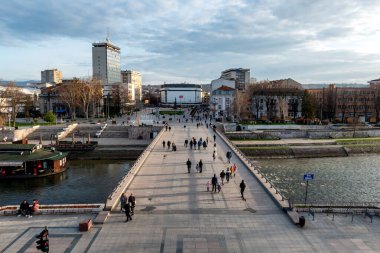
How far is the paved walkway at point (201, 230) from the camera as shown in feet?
44.6

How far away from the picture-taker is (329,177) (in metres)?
37.4

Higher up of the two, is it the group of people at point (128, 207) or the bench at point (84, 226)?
the group of people at point (128, 207)

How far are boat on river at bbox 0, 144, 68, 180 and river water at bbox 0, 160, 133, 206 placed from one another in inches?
38.6

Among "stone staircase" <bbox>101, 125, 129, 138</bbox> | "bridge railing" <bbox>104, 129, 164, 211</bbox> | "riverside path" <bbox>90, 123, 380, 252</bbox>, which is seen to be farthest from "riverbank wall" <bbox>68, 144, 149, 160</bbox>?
"riverside path" <bbox>90, 123, 380, 252</bbox>

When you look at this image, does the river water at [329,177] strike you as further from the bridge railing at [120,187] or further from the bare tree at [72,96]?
the bare tree at [72,96]

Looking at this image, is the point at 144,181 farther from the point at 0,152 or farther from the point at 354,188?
the point at 0,152

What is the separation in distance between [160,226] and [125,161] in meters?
34.9

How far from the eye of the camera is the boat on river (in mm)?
38281

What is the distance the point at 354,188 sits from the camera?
1283 inches

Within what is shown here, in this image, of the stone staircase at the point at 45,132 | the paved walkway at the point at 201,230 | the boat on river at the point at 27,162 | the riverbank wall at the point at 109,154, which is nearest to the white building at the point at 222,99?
the stone staircase at the point at 45,132

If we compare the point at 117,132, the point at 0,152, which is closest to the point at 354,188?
the point at 0,152

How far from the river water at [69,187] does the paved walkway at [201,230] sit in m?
11.9

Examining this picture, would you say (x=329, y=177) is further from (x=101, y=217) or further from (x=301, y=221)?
(x=101, y=217)

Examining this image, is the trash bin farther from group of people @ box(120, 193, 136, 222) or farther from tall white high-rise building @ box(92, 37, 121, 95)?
tall white high-rise building @ box(92, 37, 121, 95)
